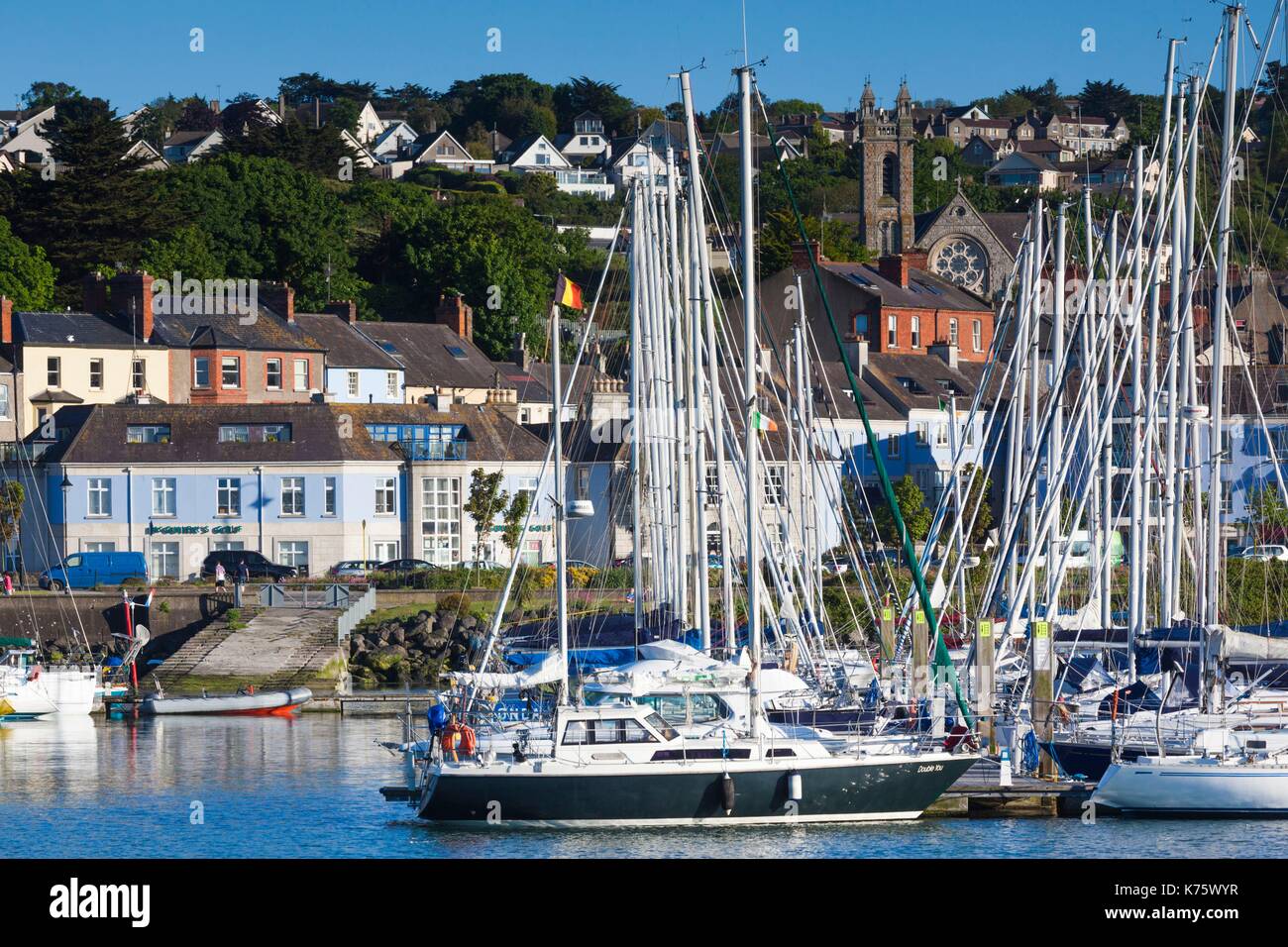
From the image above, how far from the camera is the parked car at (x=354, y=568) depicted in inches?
2498

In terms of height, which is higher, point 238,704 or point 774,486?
point 774,486

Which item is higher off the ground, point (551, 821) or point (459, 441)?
point (459, 441)

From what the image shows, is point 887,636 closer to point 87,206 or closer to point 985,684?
point 985,684

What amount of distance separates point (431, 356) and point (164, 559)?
25.0m

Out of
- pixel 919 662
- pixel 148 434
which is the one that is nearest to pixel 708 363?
pixel 919 662

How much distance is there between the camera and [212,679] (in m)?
54.1

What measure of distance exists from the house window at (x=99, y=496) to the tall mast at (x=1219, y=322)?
40530 millimetres

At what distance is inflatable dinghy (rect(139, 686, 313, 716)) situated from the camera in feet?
163

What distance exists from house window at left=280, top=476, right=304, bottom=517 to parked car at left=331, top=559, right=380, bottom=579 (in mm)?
2269

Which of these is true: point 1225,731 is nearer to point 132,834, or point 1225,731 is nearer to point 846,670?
point 846,670

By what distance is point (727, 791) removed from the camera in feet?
90.3

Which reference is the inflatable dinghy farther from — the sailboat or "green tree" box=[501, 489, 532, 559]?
the sailboat
